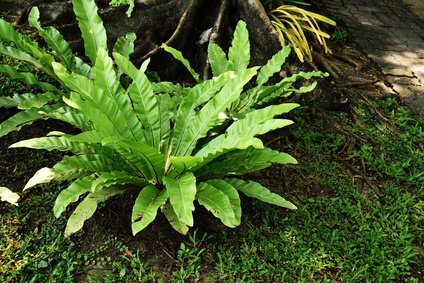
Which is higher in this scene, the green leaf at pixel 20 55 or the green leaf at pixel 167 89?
the green leaf at pixel 20 55

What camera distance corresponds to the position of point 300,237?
3078mm

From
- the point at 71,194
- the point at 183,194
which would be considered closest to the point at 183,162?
the point at 183,194

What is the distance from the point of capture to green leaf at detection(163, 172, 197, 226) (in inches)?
91.3

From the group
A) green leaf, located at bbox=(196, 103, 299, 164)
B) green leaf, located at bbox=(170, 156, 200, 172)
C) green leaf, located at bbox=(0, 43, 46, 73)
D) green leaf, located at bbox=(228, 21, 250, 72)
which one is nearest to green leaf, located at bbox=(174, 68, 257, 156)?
green leaf, located at bbox=(196, 103, 299, 164)

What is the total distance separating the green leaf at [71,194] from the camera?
240 centimetres

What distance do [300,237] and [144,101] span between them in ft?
4.98

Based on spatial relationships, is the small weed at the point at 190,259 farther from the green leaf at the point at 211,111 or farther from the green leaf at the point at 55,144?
the green leaf at the point at 55,144

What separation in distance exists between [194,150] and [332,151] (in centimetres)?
163

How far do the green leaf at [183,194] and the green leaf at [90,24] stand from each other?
1.36 metres

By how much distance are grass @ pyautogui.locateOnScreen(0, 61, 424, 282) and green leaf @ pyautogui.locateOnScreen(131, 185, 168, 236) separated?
400mm

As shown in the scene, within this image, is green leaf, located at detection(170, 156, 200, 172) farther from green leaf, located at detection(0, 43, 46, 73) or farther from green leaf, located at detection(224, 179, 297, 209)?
green leaf, located at detection(0, 43, 46, 73)

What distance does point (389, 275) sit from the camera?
2.91m

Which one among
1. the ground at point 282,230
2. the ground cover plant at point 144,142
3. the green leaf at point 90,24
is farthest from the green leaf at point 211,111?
the green leaf at point 90,24

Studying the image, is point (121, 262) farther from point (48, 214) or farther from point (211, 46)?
point (211, 46)
